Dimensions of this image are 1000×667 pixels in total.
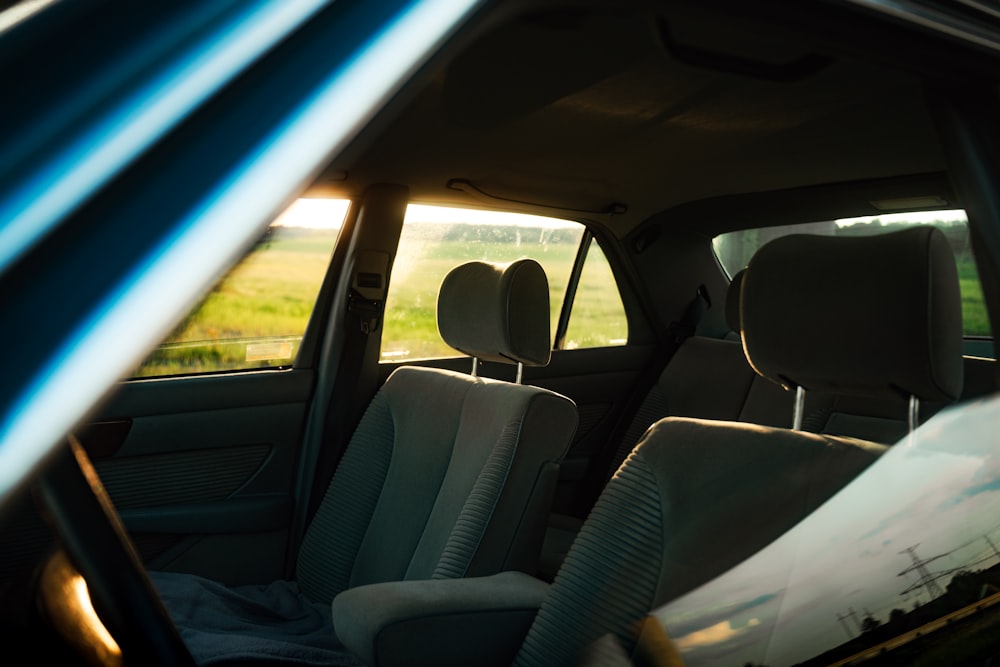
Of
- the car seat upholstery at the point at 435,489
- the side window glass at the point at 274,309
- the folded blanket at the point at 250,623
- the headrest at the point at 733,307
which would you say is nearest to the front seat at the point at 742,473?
the folded blanket at the point at 250,623

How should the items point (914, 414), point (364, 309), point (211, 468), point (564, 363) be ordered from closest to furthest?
point (914, 414), point (211, 468), point (364, 309), point (564, 363)

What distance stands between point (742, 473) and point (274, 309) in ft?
5.63

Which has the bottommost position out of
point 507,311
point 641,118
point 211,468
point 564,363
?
point 211,468

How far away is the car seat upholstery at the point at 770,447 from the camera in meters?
1.35

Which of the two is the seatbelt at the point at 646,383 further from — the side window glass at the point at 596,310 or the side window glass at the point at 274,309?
the side window glass at the point at 274,309

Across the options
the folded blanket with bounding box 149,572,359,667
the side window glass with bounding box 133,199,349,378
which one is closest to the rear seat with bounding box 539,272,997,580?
the folded blanket with bounding box 149,572,359,667

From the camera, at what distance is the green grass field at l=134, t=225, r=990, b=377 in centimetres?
256

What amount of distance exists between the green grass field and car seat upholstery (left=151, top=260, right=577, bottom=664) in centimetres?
44

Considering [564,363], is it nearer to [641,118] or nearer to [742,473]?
[641,118]

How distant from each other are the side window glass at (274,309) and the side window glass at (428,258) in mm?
243

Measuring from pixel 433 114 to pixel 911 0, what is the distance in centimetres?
146

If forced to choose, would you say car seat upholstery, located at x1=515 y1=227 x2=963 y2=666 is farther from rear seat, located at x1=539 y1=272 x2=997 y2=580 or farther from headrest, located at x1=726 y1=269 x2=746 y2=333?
headrest, located at x1=726 y1=269 x2=746 y2=333

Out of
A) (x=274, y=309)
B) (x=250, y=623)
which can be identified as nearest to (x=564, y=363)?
(x=274, y=309)

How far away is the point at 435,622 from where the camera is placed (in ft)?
5.41
